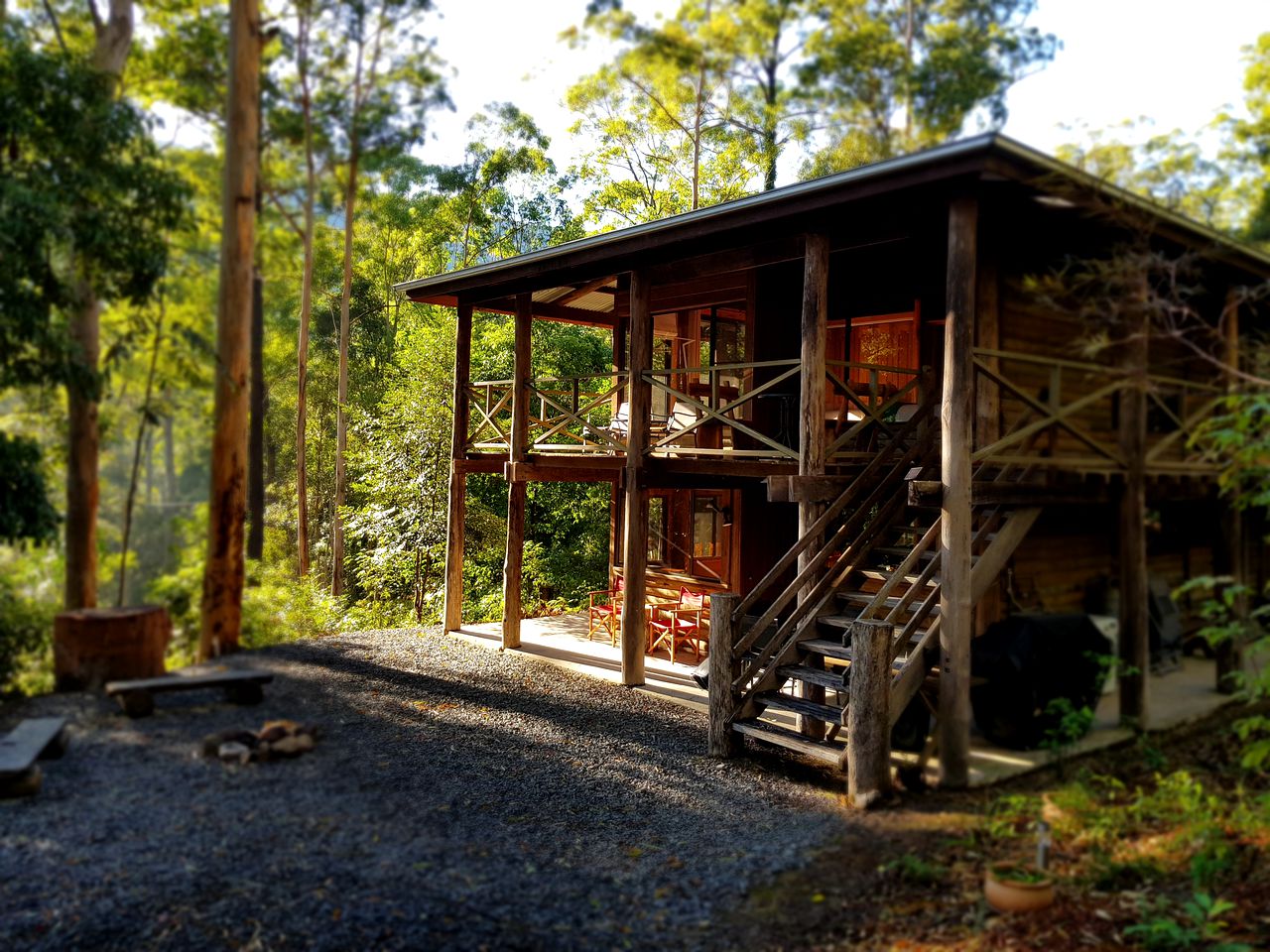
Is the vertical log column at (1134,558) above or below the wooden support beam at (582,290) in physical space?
below

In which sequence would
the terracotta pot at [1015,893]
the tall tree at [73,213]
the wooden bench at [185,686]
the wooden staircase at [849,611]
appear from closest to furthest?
the terracotta pot at [1015,893], the wooden bench at [185,686], the tall tree at [73,213], the wooden staircase at [849,611]

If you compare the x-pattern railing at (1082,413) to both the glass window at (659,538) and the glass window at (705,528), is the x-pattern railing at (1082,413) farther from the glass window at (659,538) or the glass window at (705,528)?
the glass window at (659,538)

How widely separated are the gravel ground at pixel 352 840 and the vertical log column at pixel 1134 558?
3.42m

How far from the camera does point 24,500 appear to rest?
5.21m

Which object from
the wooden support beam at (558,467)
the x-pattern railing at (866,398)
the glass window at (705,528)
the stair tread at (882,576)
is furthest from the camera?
the glass window at (705,528)

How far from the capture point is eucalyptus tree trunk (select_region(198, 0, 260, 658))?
210 inches

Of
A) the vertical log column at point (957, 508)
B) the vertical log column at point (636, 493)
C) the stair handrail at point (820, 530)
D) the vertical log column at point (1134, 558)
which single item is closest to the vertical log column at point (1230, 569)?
the vertical log column at point (1134, 558)

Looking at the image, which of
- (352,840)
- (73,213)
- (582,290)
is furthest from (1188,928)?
(582,290)

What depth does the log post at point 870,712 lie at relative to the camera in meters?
6.79

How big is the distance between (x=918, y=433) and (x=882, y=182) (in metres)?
3.41

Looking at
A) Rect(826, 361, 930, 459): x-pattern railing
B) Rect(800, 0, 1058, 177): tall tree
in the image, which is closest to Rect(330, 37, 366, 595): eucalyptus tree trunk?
Rect(826, 361, 930, 459): x-pattern railing

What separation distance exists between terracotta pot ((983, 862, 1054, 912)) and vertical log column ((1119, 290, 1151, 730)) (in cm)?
388

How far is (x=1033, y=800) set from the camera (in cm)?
676

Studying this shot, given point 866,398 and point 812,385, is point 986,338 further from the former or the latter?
point 866,398
